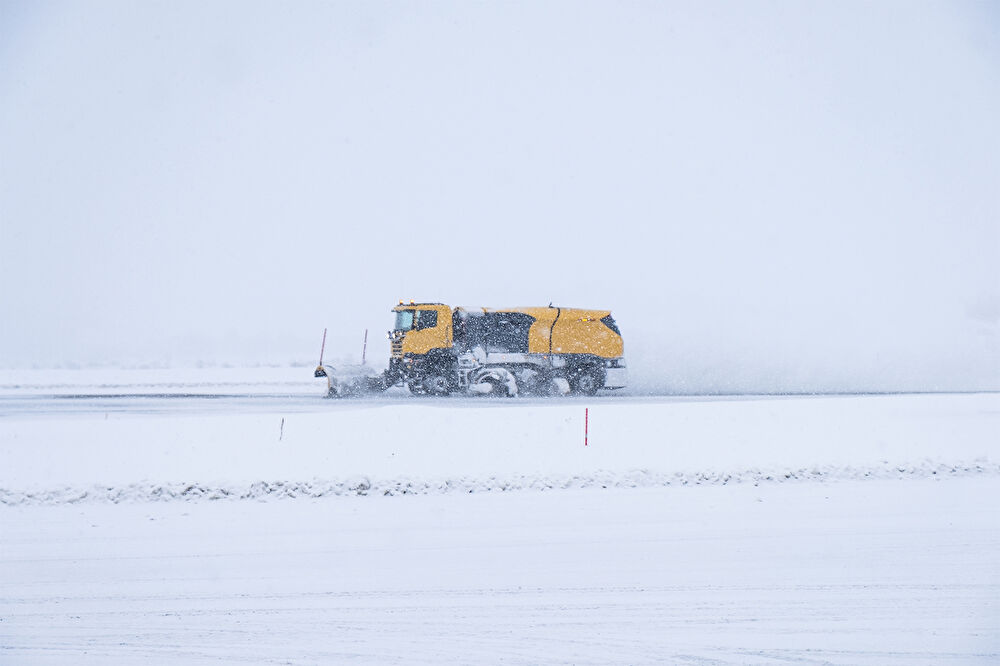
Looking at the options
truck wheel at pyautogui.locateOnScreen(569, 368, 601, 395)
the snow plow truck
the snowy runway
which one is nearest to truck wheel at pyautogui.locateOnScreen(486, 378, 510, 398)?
the snow plow truck

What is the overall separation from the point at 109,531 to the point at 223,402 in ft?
34.2

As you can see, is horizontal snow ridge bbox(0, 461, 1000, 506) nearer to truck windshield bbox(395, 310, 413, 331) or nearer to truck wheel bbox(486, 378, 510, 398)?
truck wheel bbox(486, 378, 510, 398)

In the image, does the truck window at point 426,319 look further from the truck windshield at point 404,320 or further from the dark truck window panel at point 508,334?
the dark truck window panel at point 508,334

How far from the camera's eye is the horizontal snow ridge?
24.1 ft

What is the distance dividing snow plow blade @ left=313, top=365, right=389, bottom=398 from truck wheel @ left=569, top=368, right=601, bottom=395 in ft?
18.1

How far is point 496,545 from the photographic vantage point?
5.83 metres

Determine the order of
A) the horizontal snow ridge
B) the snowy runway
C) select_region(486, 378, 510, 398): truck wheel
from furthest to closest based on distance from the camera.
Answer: select_region(486, 378, 510, 398): truck wheel < the horizontal snow ridge < the snowy runway

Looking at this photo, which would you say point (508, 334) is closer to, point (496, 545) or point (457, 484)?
point (457, 484)

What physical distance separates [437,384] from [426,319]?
1933mm

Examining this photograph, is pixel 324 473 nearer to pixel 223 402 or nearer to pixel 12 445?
pixel 12 445

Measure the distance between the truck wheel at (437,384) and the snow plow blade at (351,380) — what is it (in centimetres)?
123

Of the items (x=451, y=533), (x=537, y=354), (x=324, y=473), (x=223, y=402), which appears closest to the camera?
(x=451, y=533)

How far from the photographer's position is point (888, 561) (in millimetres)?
5426

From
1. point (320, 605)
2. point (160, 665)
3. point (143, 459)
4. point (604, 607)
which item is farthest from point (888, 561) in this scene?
point (143, 459)
